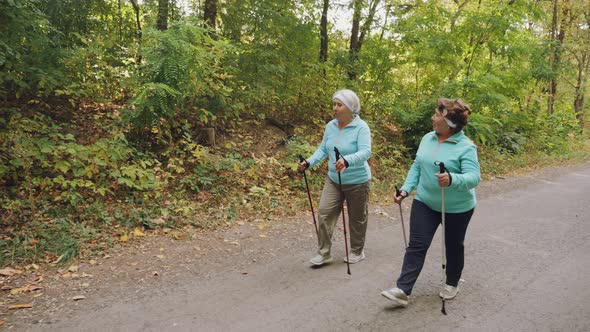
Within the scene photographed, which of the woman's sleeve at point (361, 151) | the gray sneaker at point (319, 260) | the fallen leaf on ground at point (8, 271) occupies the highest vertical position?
the woman's sleeve at point (361, 151)

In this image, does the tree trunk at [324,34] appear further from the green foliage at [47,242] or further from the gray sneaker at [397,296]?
the gray sneaker at [397,296]

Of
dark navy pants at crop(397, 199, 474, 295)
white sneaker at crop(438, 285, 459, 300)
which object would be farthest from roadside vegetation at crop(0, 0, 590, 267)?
white sneaker at crop(438, 285, 459, 300)

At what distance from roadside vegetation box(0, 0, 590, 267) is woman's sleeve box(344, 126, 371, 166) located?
291 centimetres

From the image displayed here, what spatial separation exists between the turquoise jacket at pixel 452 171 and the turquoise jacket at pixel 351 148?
0.71 metres

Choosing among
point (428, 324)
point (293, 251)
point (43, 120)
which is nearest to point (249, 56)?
point (43, 120)

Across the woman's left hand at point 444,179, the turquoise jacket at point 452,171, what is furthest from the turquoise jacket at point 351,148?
the woman's left hand at point 444,179

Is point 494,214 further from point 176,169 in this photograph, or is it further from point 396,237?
point 176,169

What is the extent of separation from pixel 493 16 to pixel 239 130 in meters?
7.77

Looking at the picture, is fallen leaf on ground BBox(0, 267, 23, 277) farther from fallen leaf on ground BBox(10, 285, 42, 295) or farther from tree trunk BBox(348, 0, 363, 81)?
tree trunk BBox(348, 0, 363, 81)

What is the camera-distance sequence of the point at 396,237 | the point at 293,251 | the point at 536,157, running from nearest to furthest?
the point at 293,251, the point at 396,237, the point at 536,157

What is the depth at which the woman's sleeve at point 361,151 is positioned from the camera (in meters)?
4.62

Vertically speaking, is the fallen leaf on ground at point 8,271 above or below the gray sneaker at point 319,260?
above

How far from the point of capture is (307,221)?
280 inches

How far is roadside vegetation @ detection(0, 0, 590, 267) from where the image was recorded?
6.35 m
